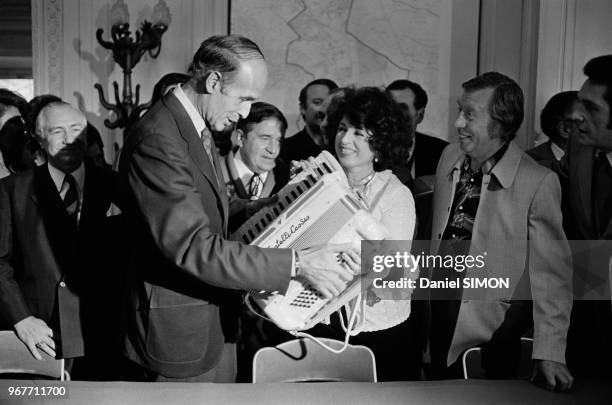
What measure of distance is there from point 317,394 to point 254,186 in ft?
5.00

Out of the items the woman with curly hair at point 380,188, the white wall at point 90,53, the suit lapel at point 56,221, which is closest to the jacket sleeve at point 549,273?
the woman with curly hair at point 380,188

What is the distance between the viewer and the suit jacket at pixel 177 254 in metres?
1.62

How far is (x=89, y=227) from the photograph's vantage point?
7.90 ft

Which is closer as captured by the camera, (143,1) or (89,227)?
(89,227)

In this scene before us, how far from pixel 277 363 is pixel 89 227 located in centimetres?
83

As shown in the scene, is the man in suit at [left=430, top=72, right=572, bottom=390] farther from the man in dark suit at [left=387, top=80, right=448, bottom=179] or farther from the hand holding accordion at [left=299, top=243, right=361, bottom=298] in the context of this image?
the man in dark suit at [left=387, top=80, right=448, bottom=179]

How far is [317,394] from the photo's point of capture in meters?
1.52

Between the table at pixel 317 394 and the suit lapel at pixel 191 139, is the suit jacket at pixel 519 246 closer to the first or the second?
the table at pixel 317 394

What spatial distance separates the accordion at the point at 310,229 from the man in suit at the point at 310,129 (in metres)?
1.67

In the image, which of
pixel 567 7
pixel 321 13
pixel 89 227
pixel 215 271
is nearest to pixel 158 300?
pixel 215 271

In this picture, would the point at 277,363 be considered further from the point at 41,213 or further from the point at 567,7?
the point at 567,7

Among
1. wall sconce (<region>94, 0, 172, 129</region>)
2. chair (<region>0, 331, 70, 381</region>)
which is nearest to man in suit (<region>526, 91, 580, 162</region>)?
chair (<region>0, 331, 70, 381</region>)

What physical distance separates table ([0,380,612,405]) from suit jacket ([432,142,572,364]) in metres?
0.33

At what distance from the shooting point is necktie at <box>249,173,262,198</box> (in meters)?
2.91
